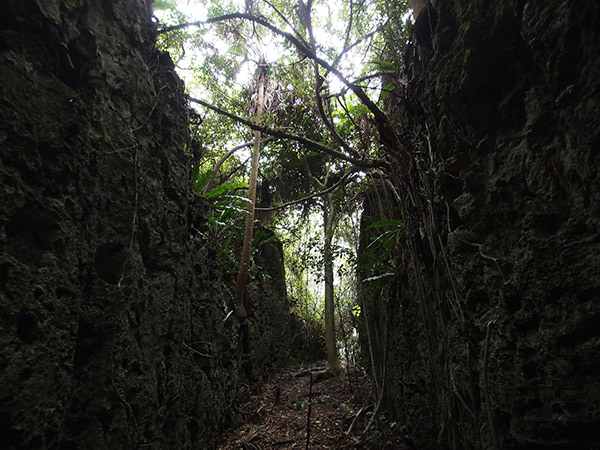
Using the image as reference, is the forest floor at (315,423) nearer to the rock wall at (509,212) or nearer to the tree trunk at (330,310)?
the tree trunk at (330,310)

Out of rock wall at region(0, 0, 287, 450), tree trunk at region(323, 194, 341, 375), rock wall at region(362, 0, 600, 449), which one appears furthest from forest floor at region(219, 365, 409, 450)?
rock wall at region(362, 0, 600, 449)

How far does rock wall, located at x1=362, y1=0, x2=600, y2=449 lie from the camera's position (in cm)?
109

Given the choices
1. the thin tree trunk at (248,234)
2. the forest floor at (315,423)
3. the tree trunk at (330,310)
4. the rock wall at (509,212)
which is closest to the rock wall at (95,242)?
the forest floor at (315,423)

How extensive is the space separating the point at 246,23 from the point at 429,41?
4170 millimetres

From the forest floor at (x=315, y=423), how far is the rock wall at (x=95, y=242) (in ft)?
2.86

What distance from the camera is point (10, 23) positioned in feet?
4.59

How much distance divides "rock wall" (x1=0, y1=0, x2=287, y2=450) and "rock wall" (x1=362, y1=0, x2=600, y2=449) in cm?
194

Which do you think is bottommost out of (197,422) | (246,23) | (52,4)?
(197,422)

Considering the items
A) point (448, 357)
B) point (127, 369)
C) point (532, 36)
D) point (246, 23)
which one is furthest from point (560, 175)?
point (246, 23)

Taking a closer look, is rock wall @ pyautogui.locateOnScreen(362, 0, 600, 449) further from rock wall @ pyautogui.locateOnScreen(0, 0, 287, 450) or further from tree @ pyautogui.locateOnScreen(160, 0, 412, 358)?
rock wall @ pyautogui.locateOnScreen(0, 0, 287, 450)

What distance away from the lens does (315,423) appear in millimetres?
3936

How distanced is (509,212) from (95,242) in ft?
7.43

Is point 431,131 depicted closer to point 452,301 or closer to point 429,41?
point 429,41

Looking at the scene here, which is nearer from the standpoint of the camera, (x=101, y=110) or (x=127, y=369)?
(x=127, y=369)
